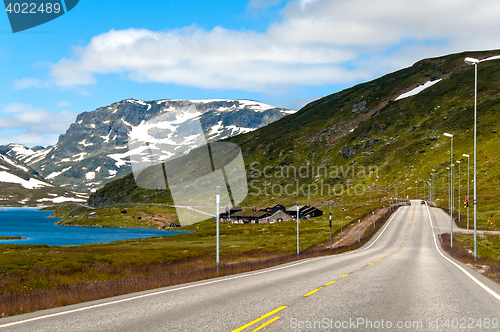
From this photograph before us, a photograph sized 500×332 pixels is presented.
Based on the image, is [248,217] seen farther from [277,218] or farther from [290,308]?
[290,308]

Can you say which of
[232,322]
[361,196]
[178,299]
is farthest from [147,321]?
[361,196]

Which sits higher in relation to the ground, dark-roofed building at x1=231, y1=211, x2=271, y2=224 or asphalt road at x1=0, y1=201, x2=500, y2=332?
asphalt road at x1=0, y1=201, x2=500, y2=332

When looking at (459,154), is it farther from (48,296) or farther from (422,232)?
A: (48,296)

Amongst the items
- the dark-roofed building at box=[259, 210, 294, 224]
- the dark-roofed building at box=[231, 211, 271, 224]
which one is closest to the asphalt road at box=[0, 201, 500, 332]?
the dark-roofed building at box=[259, 210, 294, 224]

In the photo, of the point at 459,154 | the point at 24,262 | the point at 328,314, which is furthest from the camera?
the point at 459,154

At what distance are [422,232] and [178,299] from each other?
80.0 metres

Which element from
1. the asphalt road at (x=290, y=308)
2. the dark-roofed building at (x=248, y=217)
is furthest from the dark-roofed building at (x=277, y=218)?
the asphalt road at (x=290, y=308)

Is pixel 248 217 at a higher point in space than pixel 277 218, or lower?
higher

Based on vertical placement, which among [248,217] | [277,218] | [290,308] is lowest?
[277,218]

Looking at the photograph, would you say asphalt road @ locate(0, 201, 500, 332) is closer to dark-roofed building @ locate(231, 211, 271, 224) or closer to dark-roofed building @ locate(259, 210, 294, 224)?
dark-roofed building @ locate(259, 210, 294, 224)

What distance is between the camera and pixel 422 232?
83188 millimetres

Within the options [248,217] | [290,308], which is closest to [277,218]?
[248,217]

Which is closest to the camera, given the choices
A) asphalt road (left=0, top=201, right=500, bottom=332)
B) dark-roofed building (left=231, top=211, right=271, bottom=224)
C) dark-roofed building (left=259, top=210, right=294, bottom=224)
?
asphalt road (left=0, top=201, right=500, bottom=332)

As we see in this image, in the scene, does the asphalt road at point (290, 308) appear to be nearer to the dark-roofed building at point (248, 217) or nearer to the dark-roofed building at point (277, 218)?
the dark-roofed building at point (277, 218)
